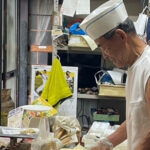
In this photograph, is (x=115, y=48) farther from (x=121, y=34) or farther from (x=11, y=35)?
(x=11, y=35)

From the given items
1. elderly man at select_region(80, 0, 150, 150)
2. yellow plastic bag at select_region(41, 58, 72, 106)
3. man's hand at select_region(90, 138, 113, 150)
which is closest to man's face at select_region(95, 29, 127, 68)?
elderly man at select_region(80, 0, 150, 150)

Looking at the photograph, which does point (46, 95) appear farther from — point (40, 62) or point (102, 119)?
point (40, 62)

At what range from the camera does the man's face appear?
112 centimetres

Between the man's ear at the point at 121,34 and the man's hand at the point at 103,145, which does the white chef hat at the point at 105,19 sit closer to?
the man's ear at the point at 121,34

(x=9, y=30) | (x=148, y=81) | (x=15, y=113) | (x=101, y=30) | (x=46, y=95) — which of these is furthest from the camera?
(x=9, y=30)

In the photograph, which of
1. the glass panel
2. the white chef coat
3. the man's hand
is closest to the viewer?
the white chef coat

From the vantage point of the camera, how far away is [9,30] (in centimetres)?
388

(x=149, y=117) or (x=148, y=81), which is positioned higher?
(x=148, y=81)

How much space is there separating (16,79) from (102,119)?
72.0 inches

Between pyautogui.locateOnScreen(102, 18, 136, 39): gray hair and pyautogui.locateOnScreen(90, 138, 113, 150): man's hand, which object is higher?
pyautogui.locateOnScreen(102, 18, 136, 39): gray hair

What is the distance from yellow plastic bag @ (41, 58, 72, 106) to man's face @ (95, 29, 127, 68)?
148cm

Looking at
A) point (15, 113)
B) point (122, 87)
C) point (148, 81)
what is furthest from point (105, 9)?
point (122, 87)

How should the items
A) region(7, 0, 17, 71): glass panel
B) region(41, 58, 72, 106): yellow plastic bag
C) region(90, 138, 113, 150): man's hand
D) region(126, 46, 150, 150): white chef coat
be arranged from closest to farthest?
region(126, 46, 150, 150): white chef coat < region(90, 138, 113, 150): man's hand < region(41, 58, 72, 106): yellow plastic bag < region(7, 0, 17, 71): glass panel

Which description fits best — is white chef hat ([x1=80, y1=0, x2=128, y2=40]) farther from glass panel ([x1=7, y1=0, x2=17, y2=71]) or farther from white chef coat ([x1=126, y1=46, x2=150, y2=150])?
glass panel ([x1=7, y1=0, x2=17, y2=71])
